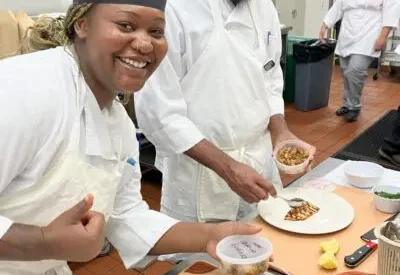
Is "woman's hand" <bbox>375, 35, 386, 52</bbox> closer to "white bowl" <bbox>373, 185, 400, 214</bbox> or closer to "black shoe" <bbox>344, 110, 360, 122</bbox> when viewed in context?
"black shoe" <bbox>344, 110, 360, 122</bbox>

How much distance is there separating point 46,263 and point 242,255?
455 mm

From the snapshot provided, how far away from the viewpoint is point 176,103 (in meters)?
1.47

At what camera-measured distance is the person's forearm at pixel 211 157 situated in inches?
56.2

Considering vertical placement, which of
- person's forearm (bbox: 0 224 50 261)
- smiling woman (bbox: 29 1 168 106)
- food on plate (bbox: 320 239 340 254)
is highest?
smiling woman (bbox: 29 1 168 106)

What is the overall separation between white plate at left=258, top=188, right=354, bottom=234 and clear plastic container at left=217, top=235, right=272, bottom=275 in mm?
190

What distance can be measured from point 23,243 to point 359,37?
458 cm

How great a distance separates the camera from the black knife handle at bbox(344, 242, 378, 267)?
109 cm

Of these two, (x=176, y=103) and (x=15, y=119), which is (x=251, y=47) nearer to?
(x=176, y=103)

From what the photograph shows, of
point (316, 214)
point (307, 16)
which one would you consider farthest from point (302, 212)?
point (307, 16)

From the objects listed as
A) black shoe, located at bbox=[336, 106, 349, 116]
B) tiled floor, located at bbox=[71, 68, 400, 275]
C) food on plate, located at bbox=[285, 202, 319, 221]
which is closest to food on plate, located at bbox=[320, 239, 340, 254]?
food on plate, located at bbox=[285, 202, 319, 221]

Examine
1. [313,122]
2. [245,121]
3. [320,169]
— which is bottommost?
[313,122]

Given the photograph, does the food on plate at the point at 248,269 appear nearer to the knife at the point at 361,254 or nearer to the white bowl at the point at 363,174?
the knife at the point at 361,254

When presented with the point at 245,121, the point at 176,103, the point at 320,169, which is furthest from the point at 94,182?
the point at 320,169

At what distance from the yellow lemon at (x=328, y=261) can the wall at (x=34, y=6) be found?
101 inches
